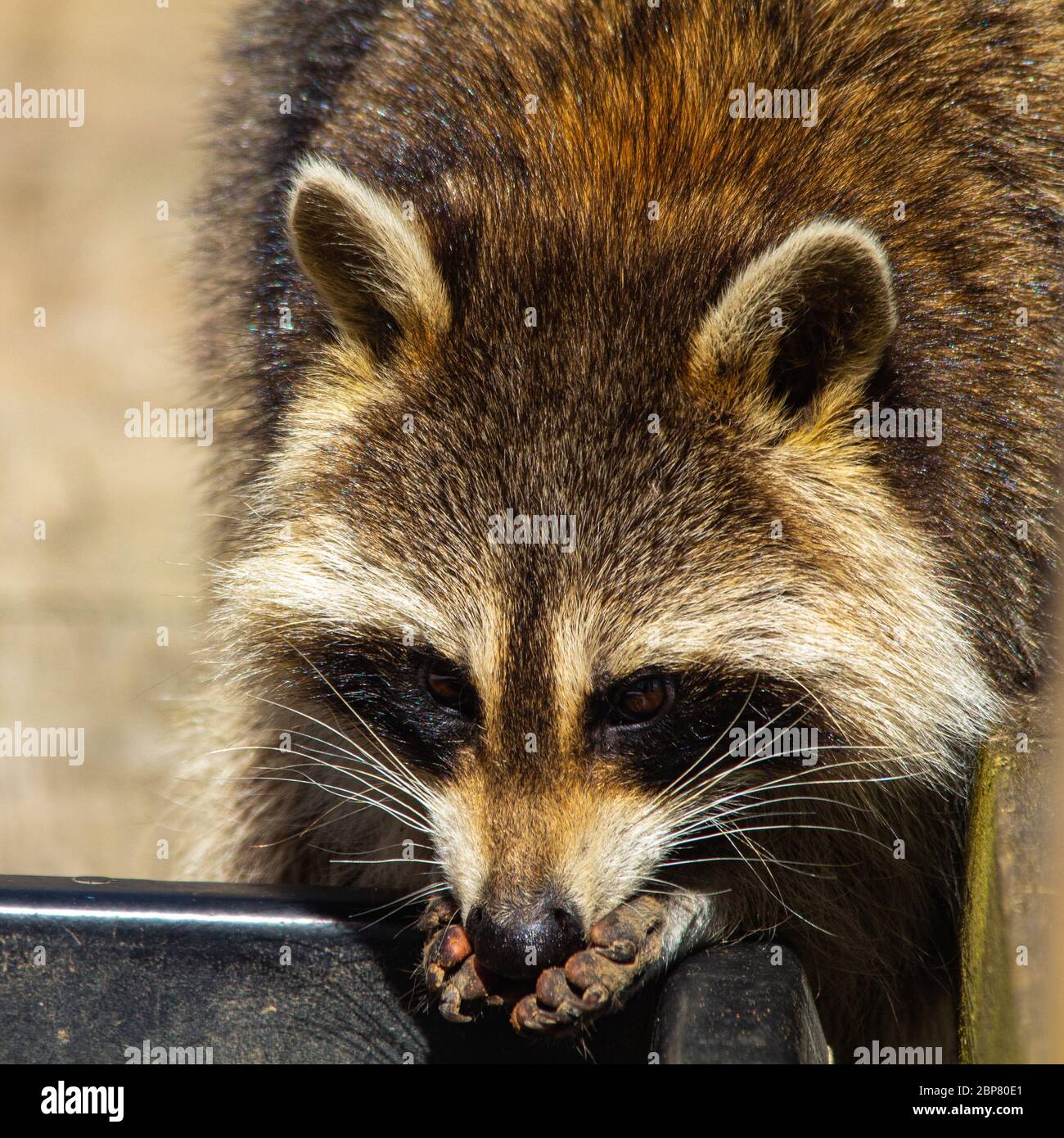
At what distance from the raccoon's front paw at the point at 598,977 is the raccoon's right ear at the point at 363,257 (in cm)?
124

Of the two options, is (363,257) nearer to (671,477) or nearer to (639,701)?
(671,477)

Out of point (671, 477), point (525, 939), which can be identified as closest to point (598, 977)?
point (525, 939)

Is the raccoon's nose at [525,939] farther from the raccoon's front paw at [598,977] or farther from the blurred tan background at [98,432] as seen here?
the blurred tan background at [98,432]

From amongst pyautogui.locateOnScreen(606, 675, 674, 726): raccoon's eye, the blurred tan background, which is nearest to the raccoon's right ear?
pyautogui.locateOnScreen(606, 675, 674, 726): raccoon's eye

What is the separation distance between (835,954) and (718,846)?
471 millimetres

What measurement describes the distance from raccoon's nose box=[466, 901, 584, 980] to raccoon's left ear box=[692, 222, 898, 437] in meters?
1.00

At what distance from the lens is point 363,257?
292 centimetres

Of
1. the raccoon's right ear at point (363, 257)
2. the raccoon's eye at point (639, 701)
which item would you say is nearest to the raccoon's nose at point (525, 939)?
the raccoon's eye at point (639, 701)

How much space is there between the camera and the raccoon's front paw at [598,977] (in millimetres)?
2611

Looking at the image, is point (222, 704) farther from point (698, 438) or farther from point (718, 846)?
point (698, 438)

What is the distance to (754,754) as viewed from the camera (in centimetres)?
279

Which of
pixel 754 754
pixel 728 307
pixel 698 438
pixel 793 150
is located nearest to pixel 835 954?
pixel 754 754

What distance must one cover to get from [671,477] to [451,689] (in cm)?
60

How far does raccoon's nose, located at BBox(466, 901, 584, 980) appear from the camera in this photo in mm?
2559
